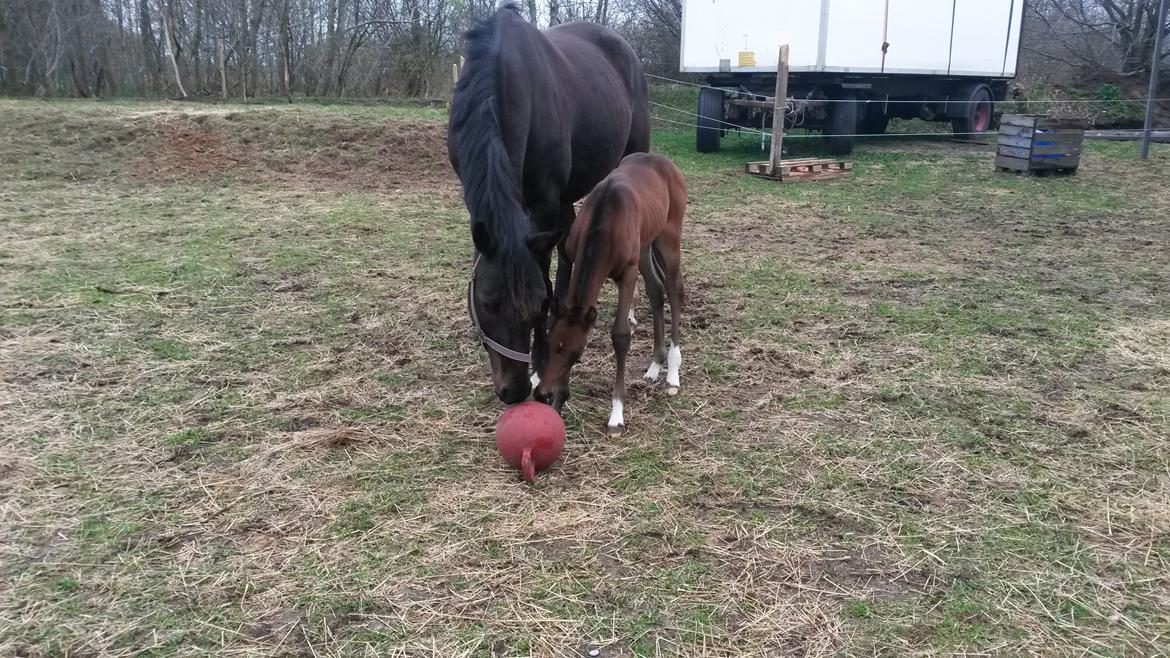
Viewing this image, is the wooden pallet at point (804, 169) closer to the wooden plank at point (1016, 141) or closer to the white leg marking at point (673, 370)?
the wooden plank at point (1016, 141)

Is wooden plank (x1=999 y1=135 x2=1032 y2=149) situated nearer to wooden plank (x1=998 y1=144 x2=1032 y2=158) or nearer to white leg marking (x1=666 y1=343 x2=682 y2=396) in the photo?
wooden plank (x1=998 y1=144 x2=1032 y2=158)

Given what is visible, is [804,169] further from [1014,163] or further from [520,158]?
[520,158]

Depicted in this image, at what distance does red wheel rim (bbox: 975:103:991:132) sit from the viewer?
48.8 ft

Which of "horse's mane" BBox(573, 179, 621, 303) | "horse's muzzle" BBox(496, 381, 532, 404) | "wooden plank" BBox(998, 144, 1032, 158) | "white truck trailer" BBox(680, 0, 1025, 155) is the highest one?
"white truck trailer" BBox(680, 0, 1025, 155)

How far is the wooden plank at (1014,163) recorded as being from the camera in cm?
1009

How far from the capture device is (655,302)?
12.3ft

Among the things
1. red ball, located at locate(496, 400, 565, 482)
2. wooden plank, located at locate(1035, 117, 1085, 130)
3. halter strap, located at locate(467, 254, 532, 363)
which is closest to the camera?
red ball, located at locate(496, 400, 565, 482)

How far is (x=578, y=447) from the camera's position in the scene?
320 cm

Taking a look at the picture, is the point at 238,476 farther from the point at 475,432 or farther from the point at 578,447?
the point at 578,447

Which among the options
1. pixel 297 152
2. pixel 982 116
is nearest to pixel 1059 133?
pixel 982 116

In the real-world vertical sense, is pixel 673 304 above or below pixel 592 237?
below

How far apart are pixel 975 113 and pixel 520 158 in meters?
14.5

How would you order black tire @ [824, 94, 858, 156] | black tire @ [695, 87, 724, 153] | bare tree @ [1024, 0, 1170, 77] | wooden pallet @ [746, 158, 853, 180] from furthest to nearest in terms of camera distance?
1. bare tree @ [1024, 0, 1170, 77]
2. black tire @ [695, 87, 724, 153]
3. black tire @ [824, 94, 858, 156]
4. wooden pallet @ [746, 158, 853, 180]

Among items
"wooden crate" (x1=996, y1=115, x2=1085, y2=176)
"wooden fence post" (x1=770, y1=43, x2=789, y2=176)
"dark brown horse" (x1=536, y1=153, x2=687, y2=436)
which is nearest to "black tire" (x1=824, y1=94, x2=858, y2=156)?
"wooden fence post" (x1=770, y1=43, x2=789, y2=176)
